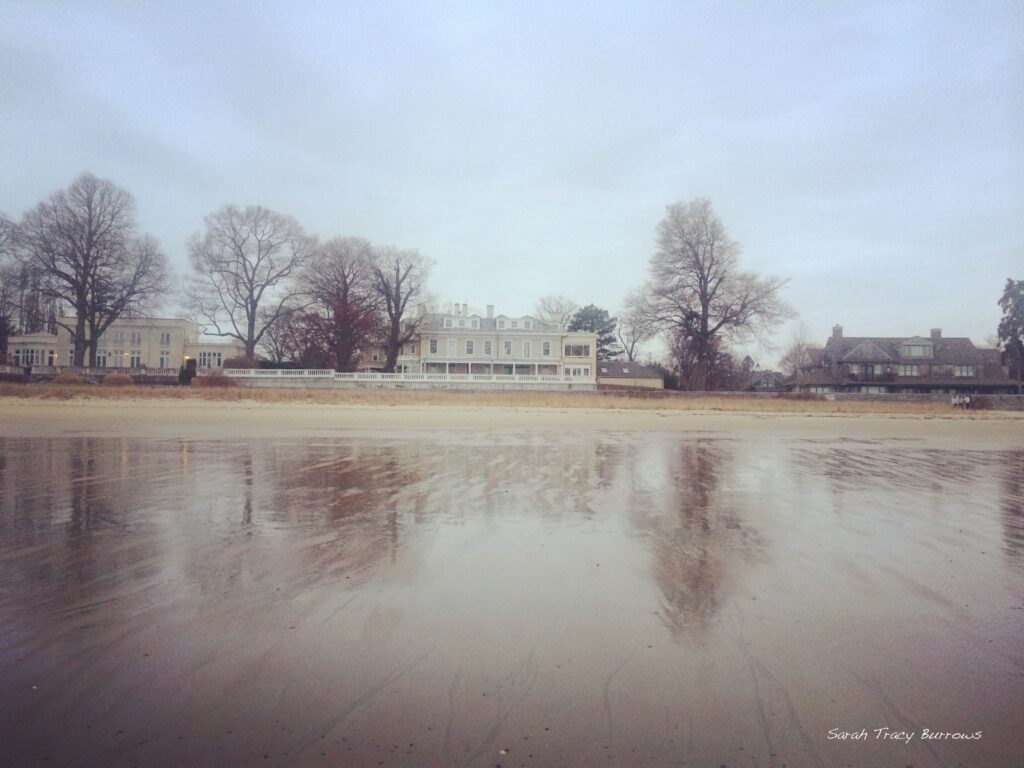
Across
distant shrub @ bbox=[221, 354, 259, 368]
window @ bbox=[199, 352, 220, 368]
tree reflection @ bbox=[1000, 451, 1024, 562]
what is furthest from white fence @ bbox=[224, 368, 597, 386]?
tree reflection @ bbox=[1000, 451, 1024, 562]

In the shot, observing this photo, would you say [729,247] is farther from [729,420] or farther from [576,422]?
[576,422]

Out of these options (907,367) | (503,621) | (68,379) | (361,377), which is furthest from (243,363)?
(907,367)

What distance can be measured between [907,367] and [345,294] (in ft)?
202

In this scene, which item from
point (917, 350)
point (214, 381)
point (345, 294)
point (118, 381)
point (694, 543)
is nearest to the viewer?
point (694, 543)

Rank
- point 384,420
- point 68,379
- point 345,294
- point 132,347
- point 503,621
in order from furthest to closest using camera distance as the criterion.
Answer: point 132,347 < point 345,294 < point 68,379 < point 384,420 < point 503,621

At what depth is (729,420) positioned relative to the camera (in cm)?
2981

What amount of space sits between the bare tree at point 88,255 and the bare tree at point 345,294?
1356 centimetres

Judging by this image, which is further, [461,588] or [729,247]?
[729,247]

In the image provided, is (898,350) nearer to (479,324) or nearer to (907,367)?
(907,367)

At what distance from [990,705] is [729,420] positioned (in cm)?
2737

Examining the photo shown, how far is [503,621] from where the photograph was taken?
15.6 ft

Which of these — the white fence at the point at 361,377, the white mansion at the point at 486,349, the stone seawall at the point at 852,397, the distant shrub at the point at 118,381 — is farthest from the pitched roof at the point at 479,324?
the distant shrub at the point at 118,381

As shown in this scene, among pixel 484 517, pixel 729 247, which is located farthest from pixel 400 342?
pixel 484 517

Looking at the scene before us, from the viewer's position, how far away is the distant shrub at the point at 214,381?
142 feet
